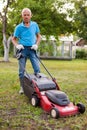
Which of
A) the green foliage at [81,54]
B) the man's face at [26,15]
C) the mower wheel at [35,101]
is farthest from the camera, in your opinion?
the green foliage at [81,54]

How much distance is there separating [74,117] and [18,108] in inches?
44.7

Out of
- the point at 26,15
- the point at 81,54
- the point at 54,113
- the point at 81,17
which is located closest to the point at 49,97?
the point at 54,113

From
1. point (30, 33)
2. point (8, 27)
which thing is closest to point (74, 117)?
point (30, 33)

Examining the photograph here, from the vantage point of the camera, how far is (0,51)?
116 feet

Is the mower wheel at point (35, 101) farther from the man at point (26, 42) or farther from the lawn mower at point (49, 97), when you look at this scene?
the man at point (26, 42)

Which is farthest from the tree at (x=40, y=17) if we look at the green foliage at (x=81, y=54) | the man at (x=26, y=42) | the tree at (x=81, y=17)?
the man at (x=26, y=42)

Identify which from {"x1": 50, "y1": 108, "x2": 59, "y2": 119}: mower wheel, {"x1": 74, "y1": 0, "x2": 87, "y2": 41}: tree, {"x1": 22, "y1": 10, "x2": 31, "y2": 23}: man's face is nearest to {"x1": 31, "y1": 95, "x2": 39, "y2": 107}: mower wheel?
{"x1": 50, "y1": 108, "x2": 59, "y2": 119}: mower wheel

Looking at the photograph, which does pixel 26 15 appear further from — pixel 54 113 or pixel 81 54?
pixel 81 54

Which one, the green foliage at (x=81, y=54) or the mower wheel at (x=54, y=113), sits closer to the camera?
the mower wheel at (x=54, y=113)

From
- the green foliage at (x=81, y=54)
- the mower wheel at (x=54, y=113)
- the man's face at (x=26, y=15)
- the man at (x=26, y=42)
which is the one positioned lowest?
the green foliage at (x=81, y=54)

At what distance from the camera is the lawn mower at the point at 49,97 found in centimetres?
534

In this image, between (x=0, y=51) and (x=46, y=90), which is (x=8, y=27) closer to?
(x=0, y=51)

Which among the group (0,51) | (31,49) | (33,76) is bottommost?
(0,51)

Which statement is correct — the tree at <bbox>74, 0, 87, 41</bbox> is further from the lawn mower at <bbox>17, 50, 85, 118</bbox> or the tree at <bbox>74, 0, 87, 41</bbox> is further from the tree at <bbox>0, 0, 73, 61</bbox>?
the lawn mower at <bbox>17, 50, 85, 118</bbox>
